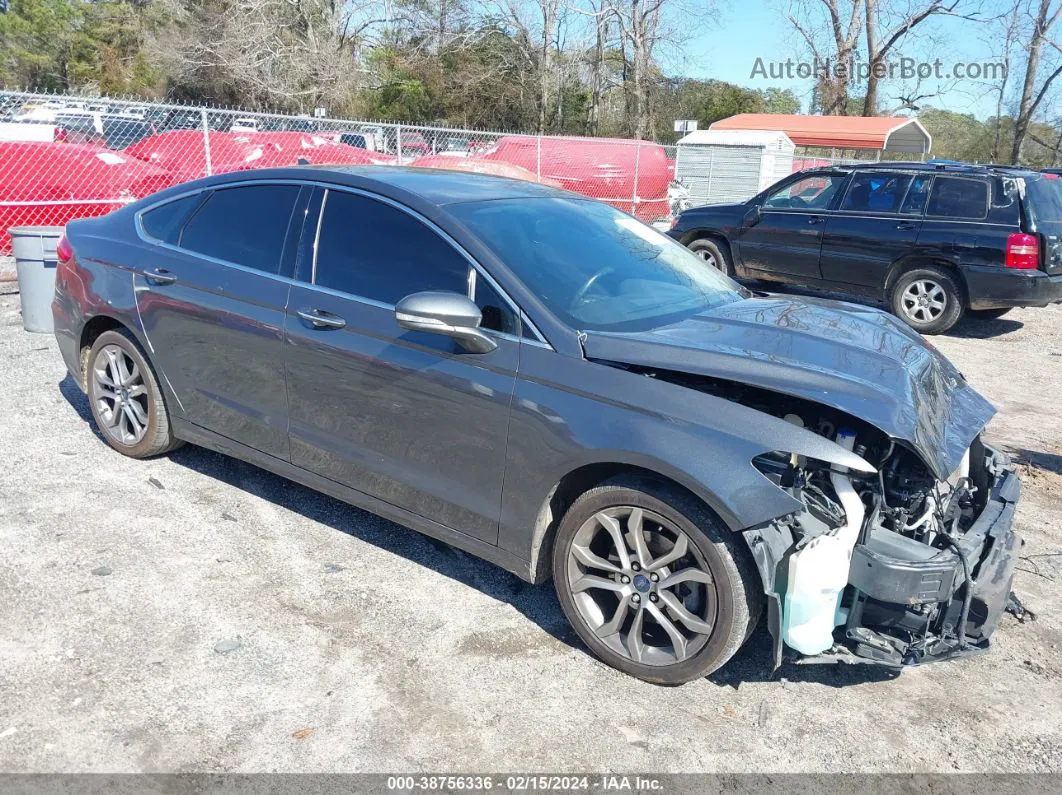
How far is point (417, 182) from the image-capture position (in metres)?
4.02

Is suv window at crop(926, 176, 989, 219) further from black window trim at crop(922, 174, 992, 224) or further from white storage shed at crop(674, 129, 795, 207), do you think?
white storage shed at crop(674, 129, 795, 207)

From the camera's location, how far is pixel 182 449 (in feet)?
17.2

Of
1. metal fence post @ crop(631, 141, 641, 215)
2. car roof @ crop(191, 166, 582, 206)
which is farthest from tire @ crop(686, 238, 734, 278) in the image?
car roof @ crop(191, 166, 582, 206)

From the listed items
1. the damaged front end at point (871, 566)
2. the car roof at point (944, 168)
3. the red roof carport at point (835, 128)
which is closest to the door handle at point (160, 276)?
the damaged front end at point (871, 566)

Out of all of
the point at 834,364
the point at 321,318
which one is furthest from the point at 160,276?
the point at 834,364

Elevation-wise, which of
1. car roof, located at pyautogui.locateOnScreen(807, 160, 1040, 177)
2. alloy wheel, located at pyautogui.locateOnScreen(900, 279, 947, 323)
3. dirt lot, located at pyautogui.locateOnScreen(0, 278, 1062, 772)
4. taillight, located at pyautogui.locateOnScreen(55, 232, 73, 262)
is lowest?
dirt lot, located at pyautogui.locateOnScreen(0, 278, 1062, 772)

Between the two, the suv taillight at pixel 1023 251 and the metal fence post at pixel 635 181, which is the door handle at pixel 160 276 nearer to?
A: the suv taillight at pixel 1023 251

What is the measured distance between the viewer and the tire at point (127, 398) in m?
4.73

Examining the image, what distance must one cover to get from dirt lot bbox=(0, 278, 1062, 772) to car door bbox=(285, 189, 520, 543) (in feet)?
1.53

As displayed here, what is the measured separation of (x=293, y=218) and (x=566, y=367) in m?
1.68

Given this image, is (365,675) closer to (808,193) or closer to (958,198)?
(958,198)

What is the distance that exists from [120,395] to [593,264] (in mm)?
2874

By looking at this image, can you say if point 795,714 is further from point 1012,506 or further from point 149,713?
point 149,713

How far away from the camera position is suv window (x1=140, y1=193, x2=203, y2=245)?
456 cm
